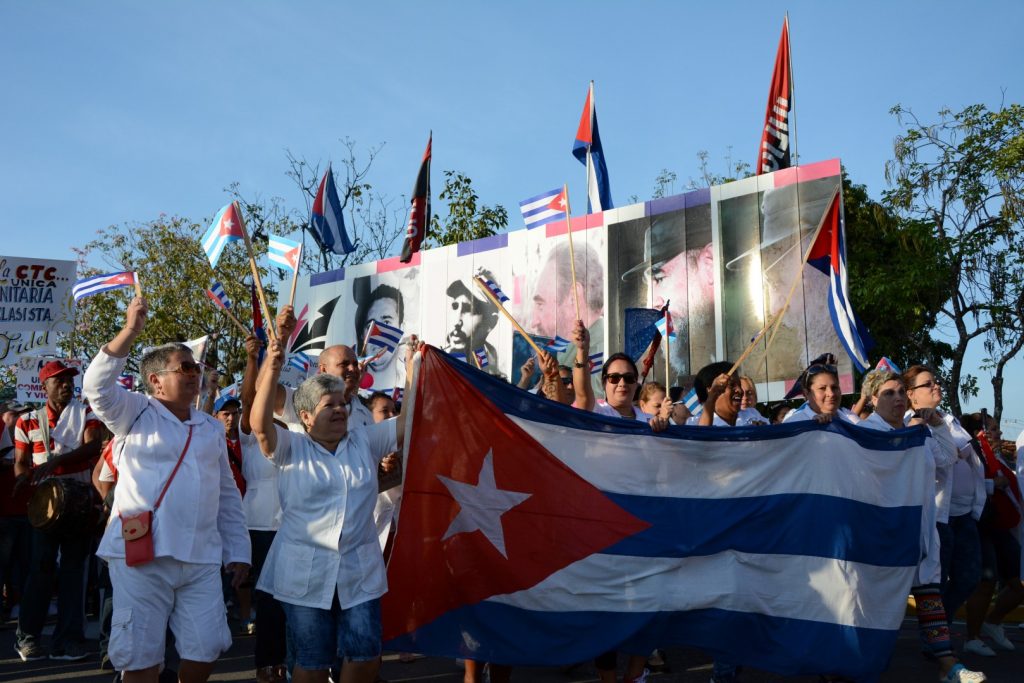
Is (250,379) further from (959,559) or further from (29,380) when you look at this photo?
(29,380)

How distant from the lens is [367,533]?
462cm

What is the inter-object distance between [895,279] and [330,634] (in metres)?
20.4

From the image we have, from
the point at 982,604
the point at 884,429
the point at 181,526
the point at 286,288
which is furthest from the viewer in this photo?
the point at 286,288

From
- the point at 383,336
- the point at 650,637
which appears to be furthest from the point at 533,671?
the point at 383,336

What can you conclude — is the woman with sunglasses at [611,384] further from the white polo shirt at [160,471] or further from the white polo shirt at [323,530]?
the white polo shirt at [160,471]

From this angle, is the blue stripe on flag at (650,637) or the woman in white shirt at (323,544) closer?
the woman in white shirt at (323,544)

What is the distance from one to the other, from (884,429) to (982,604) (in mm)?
2218

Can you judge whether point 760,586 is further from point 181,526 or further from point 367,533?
point 181,526

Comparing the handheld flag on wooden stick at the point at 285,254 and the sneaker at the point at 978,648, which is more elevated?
the handheld flag on wooden stick at the point at 285,254

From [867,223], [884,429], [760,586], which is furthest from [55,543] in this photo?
[867,223]

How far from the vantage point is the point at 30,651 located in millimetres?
7570

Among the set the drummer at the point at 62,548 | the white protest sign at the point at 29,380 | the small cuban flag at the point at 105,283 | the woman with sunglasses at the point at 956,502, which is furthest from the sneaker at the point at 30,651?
the woman with sunglasses at the point at 956,502

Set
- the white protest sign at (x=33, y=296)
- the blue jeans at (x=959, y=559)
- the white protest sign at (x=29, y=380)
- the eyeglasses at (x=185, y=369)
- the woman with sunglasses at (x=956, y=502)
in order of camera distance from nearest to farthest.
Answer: the eyeglasses at (x=185, y=369) → the woman with sunglasses at (x=956, y=502) → the blue jeans at (x=959, y=559) → the white protest sign at (x=33, y=296) → the white protest sign at (x=29, y=380)

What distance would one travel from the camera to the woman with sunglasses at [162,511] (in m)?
4.34
